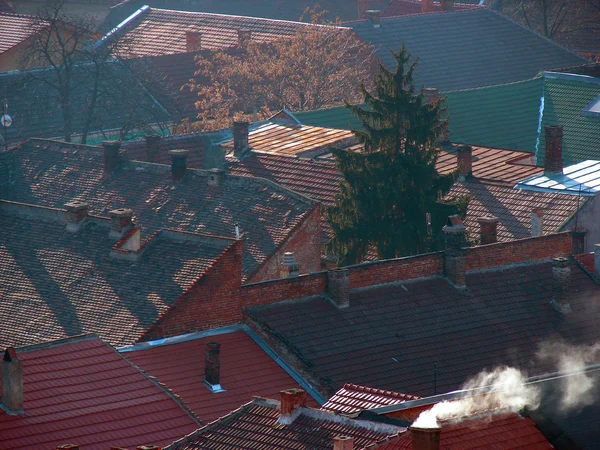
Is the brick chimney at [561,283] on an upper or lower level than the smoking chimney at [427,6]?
lower

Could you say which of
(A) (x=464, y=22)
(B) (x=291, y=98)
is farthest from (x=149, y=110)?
(A) (x=464, y=22)

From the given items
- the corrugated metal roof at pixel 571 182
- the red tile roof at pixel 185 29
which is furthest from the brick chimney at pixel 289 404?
the red tile roof at pixel 185 29

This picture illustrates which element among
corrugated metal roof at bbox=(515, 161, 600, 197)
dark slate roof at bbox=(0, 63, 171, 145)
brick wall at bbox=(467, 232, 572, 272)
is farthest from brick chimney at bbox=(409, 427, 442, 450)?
dark slate roof at bbox=(0, 63, 171, 145)

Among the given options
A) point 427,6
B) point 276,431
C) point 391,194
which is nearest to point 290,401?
point 276,431

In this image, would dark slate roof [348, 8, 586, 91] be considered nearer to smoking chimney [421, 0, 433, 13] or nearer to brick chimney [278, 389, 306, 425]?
smoking chimney [421, 0, 433, 13]

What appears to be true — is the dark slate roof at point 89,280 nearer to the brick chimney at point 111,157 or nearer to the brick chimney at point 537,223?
the brick chimney at point 111,157

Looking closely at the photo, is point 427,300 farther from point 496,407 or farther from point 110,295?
point 496,407
